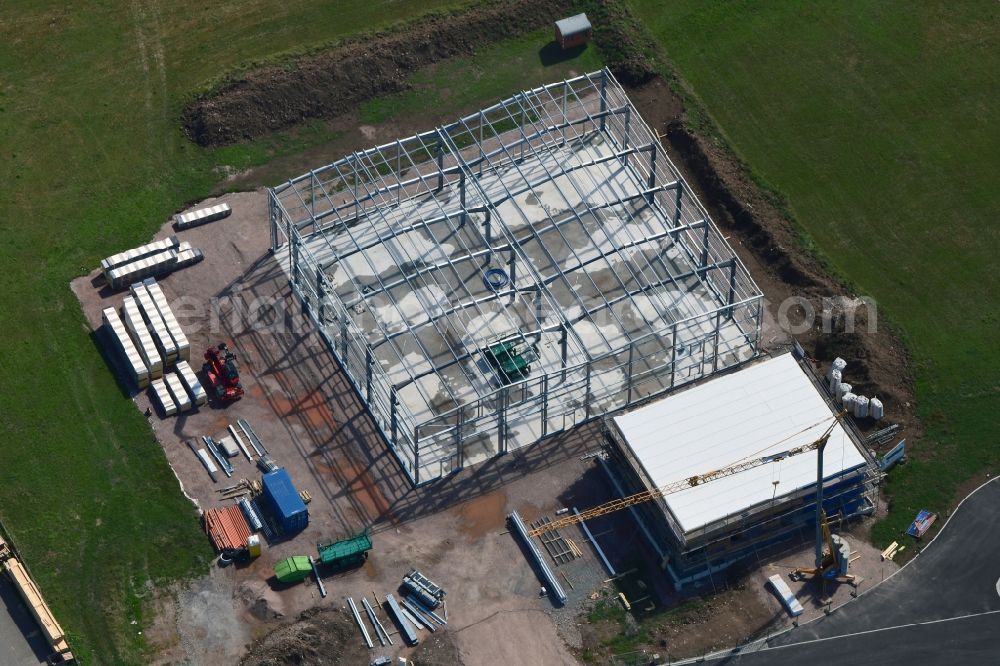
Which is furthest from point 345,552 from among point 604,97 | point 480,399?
point 604,97

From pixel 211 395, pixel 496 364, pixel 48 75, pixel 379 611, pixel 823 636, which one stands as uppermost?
pixel 48 75

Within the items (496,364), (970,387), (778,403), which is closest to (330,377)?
(496,364)

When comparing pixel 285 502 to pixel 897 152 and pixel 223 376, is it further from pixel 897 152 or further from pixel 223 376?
pixel 897 152

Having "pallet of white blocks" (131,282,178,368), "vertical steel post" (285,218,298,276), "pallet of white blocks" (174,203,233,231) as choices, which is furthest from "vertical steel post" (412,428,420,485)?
"pallet of white blocks" (174,203,233,231)

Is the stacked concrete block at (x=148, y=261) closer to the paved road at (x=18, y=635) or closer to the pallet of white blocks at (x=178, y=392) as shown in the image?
the pallet of white blocks at (x=178, y=392)

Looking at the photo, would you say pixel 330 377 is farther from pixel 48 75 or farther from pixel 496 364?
pixel 48 75

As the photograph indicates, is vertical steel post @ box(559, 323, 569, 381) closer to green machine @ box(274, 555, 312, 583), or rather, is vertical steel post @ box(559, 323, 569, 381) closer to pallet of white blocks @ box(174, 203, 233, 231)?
green machine @ box(274, 555, 312, 583)

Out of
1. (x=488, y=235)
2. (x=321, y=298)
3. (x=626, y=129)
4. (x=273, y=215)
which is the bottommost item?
(x=488, y=235)
